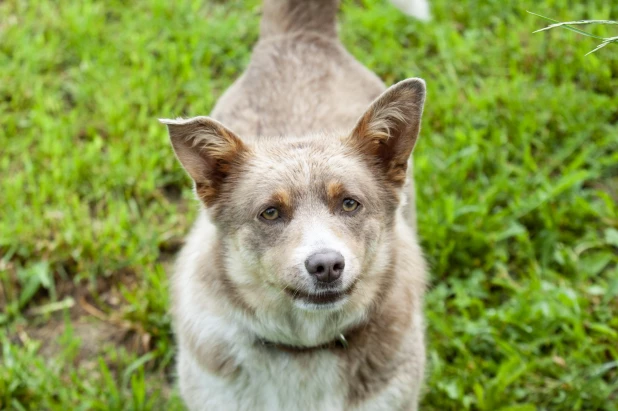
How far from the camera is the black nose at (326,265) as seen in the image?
10.2 ft

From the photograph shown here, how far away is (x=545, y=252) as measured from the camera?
5.09 meters

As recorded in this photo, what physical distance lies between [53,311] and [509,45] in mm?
4037

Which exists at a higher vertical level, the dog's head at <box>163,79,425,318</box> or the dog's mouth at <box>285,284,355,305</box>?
the dog's head at <box>163,79,425,318</box>

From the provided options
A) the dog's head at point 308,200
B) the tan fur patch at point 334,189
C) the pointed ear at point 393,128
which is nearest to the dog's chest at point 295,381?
the dog's head at point 308,200

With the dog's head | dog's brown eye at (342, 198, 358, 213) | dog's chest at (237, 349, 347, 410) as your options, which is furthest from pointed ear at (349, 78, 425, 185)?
dog's chest at (237, 349, 347, 410)

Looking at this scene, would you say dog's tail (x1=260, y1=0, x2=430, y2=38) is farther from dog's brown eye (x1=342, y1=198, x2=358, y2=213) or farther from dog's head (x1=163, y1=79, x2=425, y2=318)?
dog's brown eye (x1=342, y1=198, x2=358, y2=213)

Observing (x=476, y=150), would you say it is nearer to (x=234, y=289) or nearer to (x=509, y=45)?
(x=509, y=45)

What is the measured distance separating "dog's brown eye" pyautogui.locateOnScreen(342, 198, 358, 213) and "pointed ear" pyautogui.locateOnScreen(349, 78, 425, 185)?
0.27 metres

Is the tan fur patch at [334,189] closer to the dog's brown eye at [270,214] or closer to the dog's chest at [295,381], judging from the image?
the dog's brown eye at [270,214]

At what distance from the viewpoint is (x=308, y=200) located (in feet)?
11.0

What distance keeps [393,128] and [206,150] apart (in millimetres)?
837

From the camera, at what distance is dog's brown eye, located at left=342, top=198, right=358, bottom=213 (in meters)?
3.43

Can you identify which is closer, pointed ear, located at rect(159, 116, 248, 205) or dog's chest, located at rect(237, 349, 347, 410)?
pointed ear, located at rect(159, 116, 248, 205)

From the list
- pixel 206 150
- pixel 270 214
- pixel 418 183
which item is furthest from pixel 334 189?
pixel 418 183
